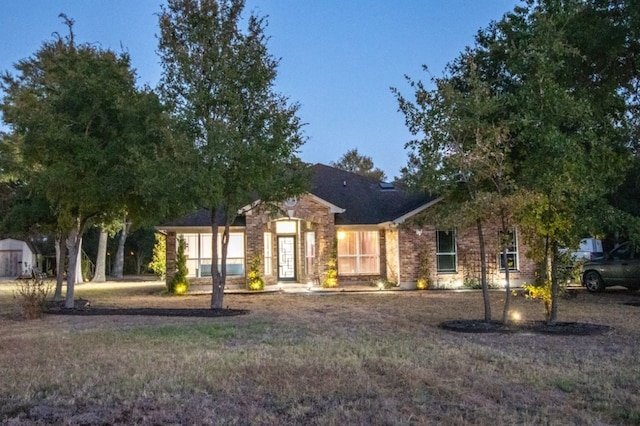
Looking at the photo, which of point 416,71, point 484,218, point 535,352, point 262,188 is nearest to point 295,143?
point 262,188

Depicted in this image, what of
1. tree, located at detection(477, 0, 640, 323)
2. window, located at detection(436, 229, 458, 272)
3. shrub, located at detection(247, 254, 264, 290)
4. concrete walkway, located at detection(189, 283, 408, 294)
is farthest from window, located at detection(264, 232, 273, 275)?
tree, located at detection(477, 0, 640, 323)

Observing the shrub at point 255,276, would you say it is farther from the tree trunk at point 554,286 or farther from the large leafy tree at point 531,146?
the tree trunk at point 554,286

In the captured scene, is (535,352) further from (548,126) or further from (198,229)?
(198,229)

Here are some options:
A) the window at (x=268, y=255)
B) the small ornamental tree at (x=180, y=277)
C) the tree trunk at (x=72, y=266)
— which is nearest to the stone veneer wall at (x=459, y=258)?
the window at (x=268, y=255)

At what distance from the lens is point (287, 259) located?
24.0 meters

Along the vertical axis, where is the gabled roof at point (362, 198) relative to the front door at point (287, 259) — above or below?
above

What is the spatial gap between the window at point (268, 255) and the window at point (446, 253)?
254 inches

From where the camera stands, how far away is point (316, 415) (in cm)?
532

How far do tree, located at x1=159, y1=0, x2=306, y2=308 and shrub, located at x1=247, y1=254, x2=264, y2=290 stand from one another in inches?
291

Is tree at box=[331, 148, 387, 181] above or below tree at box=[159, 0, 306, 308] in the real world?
above

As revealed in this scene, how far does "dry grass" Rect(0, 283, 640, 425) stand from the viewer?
5.39m

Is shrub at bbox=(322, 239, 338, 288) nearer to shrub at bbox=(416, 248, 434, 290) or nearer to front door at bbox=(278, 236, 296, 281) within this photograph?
front door at bbox=(278, 236, 296, 281)

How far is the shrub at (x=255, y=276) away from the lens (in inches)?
840

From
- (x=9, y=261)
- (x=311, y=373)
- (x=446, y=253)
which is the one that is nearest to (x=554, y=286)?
(x=311, y=373)
